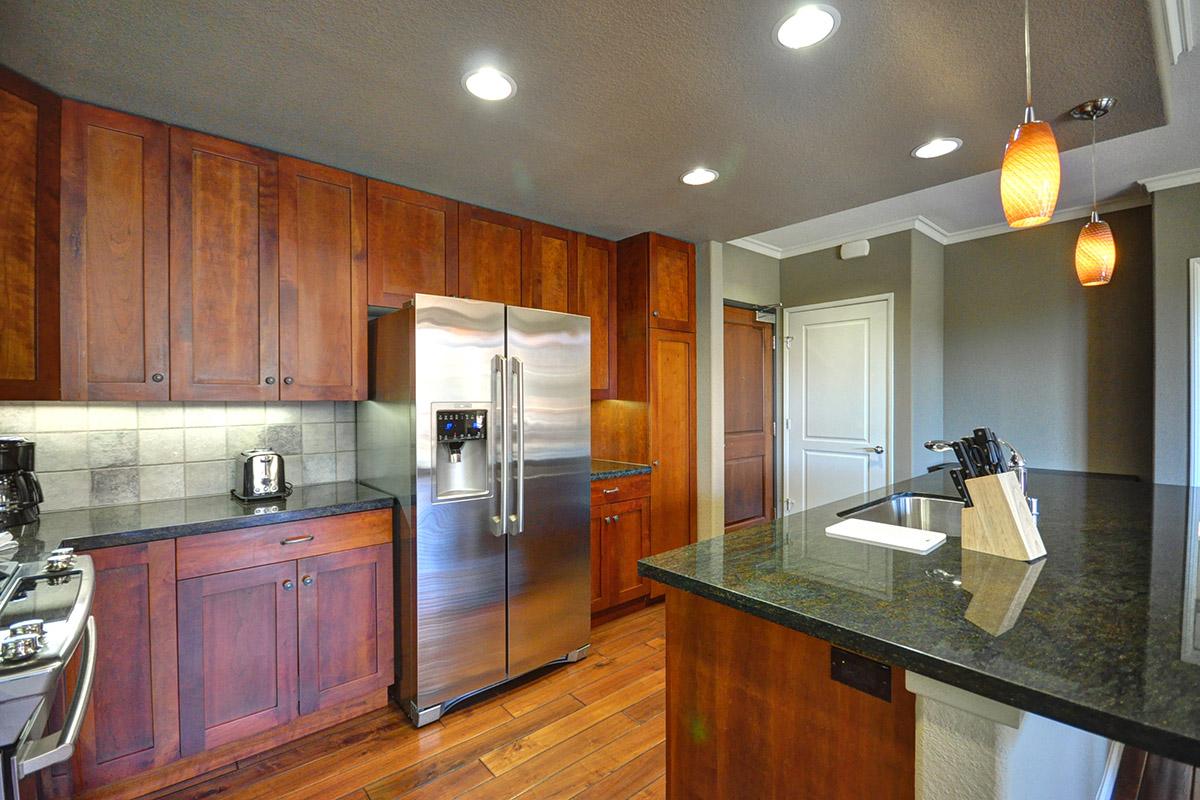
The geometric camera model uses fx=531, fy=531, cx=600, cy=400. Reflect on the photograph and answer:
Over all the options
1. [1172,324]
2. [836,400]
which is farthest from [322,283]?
[1172,324]

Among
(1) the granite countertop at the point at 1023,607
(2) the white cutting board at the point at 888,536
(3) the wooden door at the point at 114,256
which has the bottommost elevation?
(1) the granite countertop at the point at 1023,607

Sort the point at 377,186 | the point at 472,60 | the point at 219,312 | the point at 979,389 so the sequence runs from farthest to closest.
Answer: the point at 979,389, the point at 377,186, the point at 219,312, the point at 472,60

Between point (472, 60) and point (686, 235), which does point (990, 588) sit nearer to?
point (472, 60)

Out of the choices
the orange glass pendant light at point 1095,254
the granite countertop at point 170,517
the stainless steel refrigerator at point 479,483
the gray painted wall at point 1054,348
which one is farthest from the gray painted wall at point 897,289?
the granite countertop at point 170,517

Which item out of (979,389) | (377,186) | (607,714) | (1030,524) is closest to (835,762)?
(1030,524)

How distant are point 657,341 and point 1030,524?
224 cm

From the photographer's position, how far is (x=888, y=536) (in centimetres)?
148

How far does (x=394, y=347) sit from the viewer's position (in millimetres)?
2258

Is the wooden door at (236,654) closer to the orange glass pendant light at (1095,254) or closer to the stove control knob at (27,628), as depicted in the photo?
the stove control knob at (27,628)

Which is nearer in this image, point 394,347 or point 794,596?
point 794,596

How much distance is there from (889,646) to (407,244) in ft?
8.07

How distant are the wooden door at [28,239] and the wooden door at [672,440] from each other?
2631 millimetres

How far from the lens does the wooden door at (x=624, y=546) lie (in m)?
3.03

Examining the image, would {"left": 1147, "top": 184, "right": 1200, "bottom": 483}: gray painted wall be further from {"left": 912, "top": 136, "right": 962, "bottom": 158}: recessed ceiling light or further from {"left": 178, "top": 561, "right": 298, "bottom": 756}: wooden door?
{"left": 178, "top": 561, "right": 298, "bottom": 756}: wooden door
